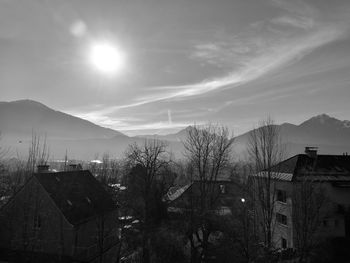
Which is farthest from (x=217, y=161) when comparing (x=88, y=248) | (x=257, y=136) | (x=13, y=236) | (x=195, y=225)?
(x=13, y=236)

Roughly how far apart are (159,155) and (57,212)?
14280 millimetres

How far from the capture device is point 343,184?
3372 centimetres

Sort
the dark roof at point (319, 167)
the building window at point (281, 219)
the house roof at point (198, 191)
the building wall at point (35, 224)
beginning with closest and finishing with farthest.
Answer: the building wall at point (35, 224) < the dark roof at point (319, 167) < the house roof at point (198, 191) < the building window at point (281, 219)

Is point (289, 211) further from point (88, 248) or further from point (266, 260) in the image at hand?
point (88, 248)

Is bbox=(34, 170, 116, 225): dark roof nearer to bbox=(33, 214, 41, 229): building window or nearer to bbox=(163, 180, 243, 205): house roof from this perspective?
bbox=(33, 214, 41, 229): building window

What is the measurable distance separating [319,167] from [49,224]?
3139cm

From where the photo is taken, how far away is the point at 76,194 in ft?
104

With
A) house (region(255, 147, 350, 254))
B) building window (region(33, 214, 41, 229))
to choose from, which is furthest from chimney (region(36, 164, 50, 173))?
house (region(255, 147, 350, 254))

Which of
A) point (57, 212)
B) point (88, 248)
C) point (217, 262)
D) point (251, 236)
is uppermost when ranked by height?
point (57, 212)

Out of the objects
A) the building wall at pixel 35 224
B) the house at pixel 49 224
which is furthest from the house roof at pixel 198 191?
the building wall at pixel 35 224

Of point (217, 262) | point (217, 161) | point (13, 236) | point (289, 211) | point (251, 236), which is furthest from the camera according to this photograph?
point (217, 161)

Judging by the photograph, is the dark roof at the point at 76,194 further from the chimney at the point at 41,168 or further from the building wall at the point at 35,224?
the chimney at the point at 41,168

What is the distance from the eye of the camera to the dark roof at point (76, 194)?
1108 inches

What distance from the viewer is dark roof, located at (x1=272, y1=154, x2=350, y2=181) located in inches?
1332
